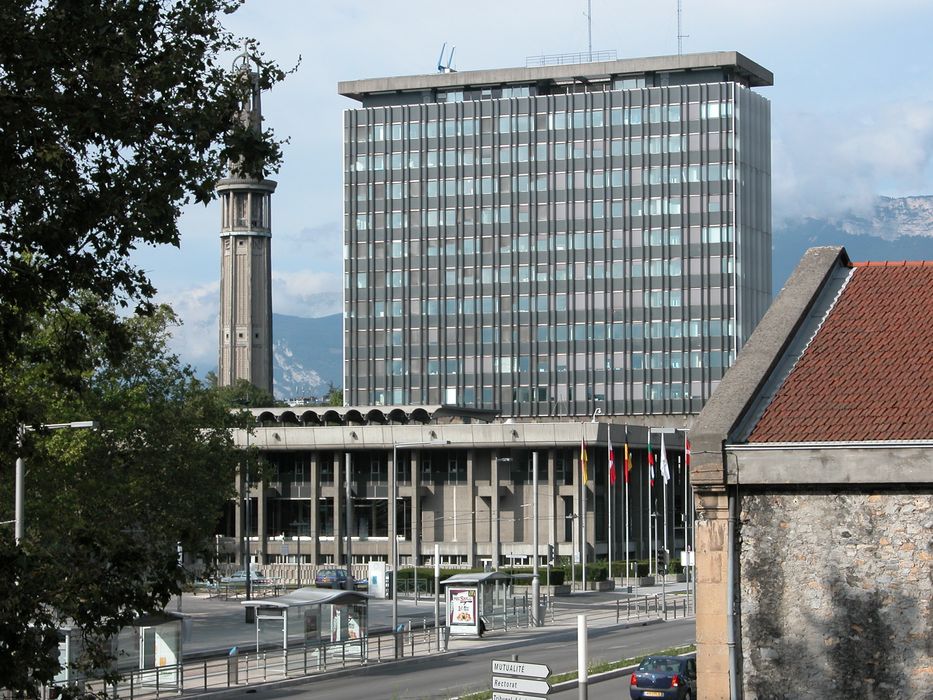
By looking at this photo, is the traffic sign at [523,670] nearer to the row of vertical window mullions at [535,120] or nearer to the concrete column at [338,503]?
the concrete column at [338,503]

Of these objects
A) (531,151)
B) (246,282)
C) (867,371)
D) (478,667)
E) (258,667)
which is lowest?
(478,667)

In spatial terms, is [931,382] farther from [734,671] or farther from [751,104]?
[751,104]

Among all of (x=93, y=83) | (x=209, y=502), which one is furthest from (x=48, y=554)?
(x=209, y=502)

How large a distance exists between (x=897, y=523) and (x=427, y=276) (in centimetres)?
14413

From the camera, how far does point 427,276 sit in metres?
162

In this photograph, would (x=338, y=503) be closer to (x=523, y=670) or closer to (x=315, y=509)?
(x=315, y=509)

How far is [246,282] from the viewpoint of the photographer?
7008 inches

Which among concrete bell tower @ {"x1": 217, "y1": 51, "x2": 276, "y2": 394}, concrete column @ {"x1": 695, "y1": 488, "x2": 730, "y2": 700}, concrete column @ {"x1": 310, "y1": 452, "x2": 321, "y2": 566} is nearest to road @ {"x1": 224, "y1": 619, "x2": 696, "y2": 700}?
concrete column @ {"x1": 695, "y1": 488, "x2": 730, "y2": 700}

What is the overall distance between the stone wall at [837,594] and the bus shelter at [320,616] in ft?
97.6

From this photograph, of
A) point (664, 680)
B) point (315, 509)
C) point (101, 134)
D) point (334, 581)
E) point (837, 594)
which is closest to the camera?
point (101, 134)

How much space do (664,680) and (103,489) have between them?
110ft

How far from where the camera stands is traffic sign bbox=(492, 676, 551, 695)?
1619 cm

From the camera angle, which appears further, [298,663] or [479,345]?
[479,345]

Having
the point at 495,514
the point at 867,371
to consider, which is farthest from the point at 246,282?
the point at 867,371
